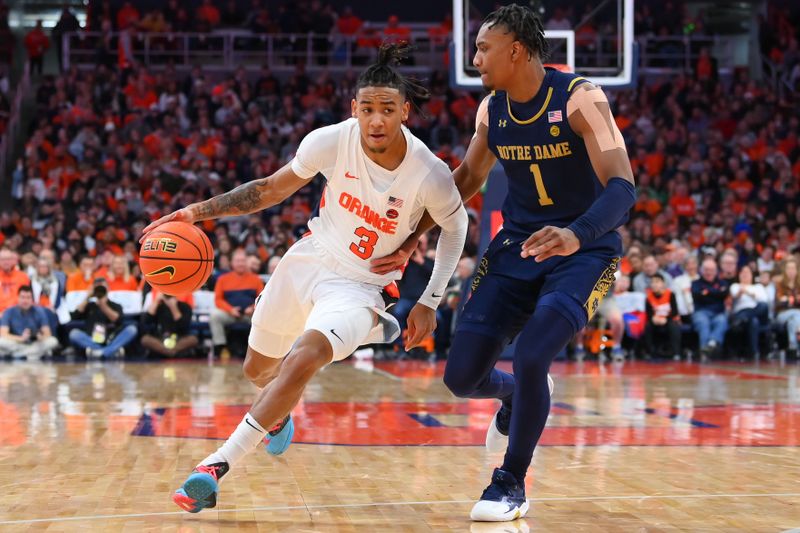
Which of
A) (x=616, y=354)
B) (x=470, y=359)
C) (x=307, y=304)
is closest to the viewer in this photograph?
(x=470, y=359)

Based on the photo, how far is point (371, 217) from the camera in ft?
17.4

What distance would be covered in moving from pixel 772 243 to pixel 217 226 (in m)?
8.62

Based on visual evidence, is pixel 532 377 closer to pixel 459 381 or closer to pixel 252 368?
pixel 459 381

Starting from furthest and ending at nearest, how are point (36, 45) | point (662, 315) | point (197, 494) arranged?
point (36, 45) → point (662, 315) → point (197, 494)

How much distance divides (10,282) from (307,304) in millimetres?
9839

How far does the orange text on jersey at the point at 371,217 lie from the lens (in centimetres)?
529

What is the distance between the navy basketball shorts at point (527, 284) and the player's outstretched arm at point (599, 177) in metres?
0.25

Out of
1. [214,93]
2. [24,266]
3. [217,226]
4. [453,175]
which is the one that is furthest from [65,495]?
[214,93]

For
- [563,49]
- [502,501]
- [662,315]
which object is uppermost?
[563,49]

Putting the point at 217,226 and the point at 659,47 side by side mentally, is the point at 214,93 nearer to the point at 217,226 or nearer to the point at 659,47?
the point at 217,226

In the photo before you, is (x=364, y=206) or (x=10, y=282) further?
(x=10, y=282)

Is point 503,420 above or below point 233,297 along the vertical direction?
above

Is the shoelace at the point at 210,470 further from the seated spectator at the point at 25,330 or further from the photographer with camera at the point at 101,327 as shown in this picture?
the seated spectator at the point at 25,330

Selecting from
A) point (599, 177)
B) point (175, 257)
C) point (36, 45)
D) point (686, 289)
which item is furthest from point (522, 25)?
point (36, 45)
